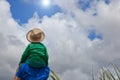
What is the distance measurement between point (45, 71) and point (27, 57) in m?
0.53

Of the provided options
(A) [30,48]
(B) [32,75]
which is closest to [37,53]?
(A) [30,48]

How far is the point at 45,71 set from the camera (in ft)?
13.9

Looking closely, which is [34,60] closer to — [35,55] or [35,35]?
[35,55]

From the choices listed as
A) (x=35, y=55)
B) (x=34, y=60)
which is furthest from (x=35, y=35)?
(x=34, y=60)

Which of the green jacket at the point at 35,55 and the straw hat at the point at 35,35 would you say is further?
the straw hat at the point at 35,35

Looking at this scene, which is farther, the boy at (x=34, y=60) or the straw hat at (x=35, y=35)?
the straw hat at (x=35, y=35)

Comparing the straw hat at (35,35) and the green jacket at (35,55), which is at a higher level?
the straw hat at (35,35)

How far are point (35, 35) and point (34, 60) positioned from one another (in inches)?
25.4

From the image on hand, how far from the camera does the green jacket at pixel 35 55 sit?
415 cm

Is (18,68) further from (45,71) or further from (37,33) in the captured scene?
(37,33)

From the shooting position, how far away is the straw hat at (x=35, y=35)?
14.8 ft

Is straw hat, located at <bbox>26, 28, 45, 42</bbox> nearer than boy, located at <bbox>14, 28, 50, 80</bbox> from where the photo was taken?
No

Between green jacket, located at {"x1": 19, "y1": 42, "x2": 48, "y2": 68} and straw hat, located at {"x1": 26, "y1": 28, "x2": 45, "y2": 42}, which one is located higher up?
straw hat, located at {"x1": 26, "y1": 28, "x2": 45, "y2": 42}

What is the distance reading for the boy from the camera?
409 cm
